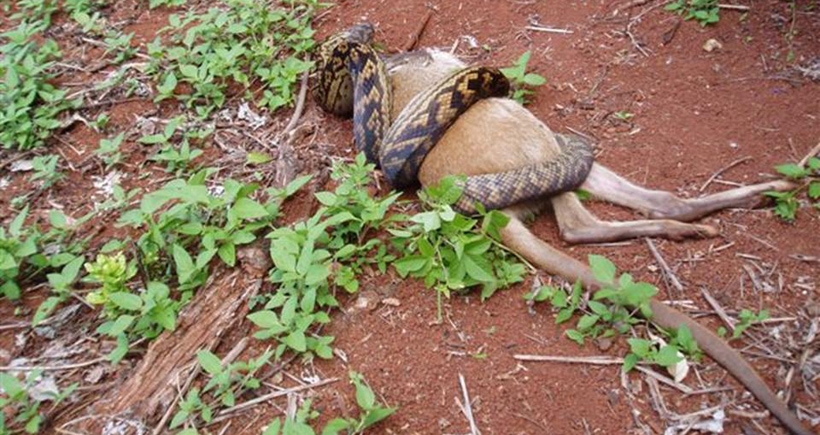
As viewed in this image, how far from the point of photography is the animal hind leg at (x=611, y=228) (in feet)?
10.1

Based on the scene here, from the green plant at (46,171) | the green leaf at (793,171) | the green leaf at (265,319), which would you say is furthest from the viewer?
the green plant at (46,171)

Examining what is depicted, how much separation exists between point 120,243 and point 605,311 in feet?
7.76

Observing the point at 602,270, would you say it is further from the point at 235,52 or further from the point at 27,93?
the point at 27,93

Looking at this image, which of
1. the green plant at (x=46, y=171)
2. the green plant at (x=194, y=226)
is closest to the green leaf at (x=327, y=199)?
the green plant at (x=194, y=226)

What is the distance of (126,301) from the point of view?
2771 mm

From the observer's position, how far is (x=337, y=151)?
3.91 metres

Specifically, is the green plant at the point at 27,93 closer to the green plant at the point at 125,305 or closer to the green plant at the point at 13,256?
the green plant at the point at 13,256

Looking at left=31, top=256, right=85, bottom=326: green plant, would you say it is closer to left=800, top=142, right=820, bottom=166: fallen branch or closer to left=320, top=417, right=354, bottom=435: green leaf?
left=320, top=417, right=354, bottom=435: green leaf

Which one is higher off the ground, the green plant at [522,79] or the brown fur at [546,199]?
the green plant at [522,79]

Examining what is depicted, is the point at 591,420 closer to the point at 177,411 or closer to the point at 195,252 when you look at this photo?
the point at 177,411

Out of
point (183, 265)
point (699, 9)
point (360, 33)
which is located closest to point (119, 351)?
point (183, 265)

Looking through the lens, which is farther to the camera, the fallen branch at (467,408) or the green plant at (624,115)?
the green plant at (624,115)

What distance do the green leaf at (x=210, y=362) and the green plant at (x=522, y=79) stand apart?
7.86 feet

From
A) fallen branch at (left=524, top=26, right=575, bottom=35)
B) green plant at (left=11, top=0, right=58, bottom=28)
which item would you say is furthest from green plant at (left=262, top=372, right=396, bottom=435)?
green plant at (left=11, top=0, right=58, bottom=28)
